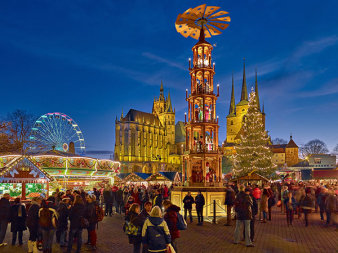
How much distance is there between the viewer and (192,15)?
19.3 meters

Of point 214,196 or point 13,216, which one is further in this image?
point 214,196

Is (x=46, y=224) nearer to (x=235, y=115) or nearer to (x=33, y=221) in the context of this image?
(x=33, y=221)

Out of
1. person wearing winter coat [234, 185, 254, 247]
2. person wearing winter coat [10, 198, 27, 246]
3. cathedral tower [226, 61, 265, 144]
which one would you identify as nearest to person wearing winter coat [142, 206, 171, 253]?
person wearing winter coat [234, 185, 254, 247]

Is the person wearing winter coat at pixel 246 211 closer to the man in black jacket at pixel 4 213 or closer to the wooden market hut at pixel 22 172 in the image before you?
the man in black jacket at pixel 4 213

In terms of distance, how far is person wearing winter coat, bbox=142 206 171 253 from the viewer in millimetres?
5636

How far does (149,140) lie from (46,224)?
99.3 metres

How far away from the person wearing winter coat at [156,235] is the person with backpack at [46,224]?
3887 millimetres

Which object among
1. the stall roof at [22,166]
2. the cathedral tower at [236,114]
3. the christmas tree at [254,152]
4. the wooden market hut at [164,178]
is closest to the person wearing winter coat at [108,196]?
the stall roof at [22,166]

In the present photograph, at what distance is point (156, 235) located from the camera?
564cm

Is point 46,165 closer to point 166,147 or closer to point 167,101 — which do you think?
point 166,147

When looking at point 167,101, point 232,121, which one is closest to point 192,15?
point 232,121

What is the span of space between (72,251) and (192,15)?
49.3ft

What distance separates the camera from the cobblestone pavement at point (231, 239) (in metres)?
9.35

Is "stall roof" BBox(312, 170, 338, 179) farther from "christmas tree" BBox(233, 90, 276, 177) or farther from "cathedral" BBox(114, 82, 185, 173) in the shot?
"cathedral" BBox(114, 82, 185, 173)
